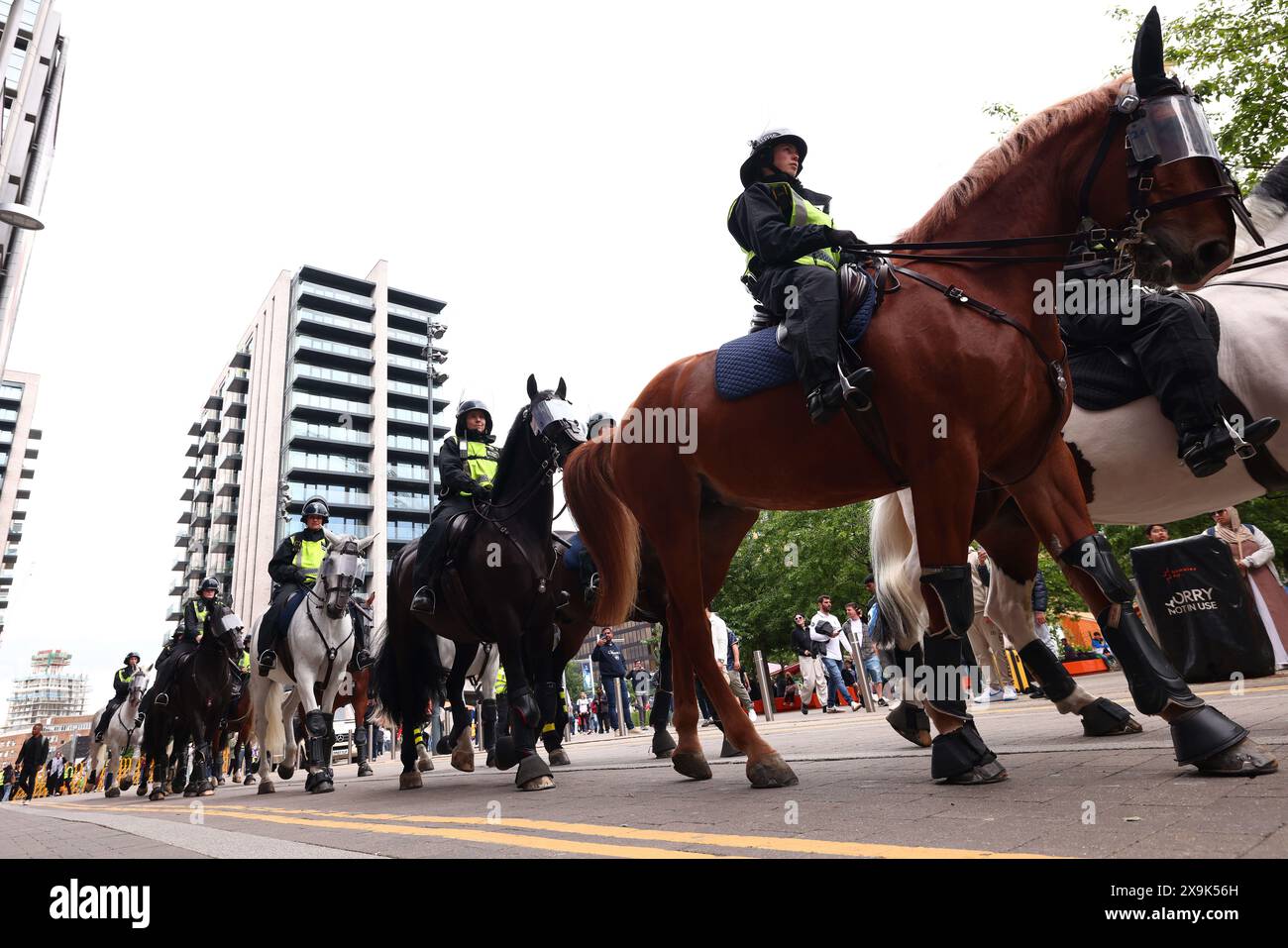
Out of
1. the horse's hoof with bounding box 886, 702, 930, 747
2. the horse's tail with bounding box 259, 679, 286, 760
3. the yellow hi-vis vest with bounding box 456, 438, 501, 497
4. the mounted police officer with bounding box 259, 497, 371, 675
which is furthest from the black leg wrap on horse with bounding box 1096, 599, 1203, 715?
the horse's tail with bounding box 259, 679, 286, 760

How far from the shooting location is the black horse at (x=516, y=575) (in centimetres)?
669

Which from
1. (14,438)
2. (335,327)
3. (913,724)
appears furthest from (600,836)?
(14,438)

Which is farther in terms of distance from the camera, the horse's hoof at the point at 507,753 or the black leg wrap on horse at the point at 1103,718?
the horse's hoof at the point at 507,753

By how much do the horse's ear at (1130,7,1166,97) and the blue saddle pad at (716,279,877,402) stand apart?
6.67 feet

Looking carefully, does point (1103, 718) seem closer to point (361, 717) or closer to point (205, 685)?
point (205, 685)

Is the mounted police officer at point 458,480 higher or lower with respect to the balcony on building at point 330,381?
lower

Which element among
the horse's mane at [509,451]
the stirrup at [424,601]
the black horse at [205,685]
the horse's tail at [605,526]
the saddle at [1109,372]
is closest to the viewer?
the saddle at [1109,372]

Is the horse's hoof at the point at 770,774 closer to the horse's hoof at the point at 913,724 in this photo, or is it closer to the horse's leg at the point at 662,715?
the horse's hoof at the point at 913,724

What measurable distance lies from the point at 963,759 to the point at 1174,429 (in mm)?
2474

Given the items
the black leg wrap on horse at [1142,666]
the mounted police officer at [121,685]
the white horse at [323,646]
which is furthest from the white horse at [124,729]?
the black leg wrap on horse at [1142,666]

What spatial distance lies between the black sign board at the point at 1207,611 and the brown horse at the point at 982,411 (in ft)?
20.1

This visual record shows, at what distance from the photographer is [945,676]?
3938 millimetres

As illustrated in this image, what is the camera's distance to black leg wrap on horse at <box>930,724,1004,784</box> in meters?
3.84

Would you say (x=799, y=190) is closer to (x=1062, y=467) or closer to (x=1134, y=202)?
(x=1134, y=202)
